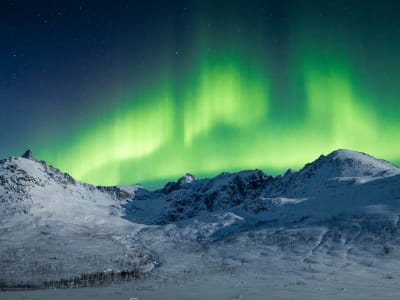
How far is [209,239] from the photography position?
86.5m

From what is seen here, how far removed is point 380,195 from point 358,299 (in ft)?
247

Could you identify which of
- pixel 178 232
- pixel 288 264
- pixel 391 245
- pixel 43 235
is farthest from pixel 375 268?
pixel 43 235

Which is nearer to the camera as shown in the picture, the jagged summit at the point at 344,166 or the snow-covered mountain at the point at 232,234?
the snow-covered mountain at the point at 232,234

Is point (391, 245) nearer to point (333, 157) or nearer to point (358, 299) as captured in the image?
point (358, 299)

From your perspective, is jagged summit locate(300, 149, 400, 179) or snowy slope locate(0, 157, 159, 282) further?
jagged summit locate(300, 149, 400, 179)

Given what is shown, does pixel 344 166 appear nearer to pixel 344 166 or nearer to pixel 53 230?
pixel 344 166

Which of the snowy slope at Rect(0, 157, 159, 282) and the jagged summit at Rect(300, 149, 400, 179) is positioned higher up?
the jagged summit at Rect(300, 149, 400, 179)

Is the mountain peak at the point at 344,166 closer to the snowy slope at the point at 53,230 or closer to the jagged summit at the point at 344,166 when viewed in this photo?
the jagged summit at the point at 344,166

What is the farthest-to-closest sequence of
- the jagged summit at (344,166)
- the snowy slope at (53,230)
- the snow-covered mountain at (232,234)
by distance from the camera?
the jagged summit at (344,166), the snowy slope at (53,230), the snow-covered mountain at (232,234)

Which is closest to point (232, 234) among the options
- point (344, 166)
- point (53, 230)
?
point (53, 230)

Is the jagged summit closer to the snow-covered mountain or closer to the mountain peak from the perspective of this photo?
the mountain peak

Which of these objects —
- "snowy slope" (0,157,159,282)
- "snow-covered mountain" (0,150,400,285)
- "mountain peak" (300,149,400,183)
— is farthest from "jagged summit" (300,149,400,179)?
"snowy slope" (0,157,159,282)

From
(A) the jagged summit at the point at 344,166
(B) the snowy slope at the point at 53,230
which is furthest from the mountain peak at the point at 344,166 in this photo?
(B) the snowy slope at the point at 53,230

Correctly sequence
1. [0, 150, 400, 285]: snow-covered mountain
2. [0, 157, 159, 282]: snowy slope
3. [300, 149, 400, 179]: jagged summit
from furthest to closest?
[300, 149, 400, 179]: jagged summit < [0, 157, 159, 282]: snowy slope < [0, 150, 400, 285]: snow-covered mountain
